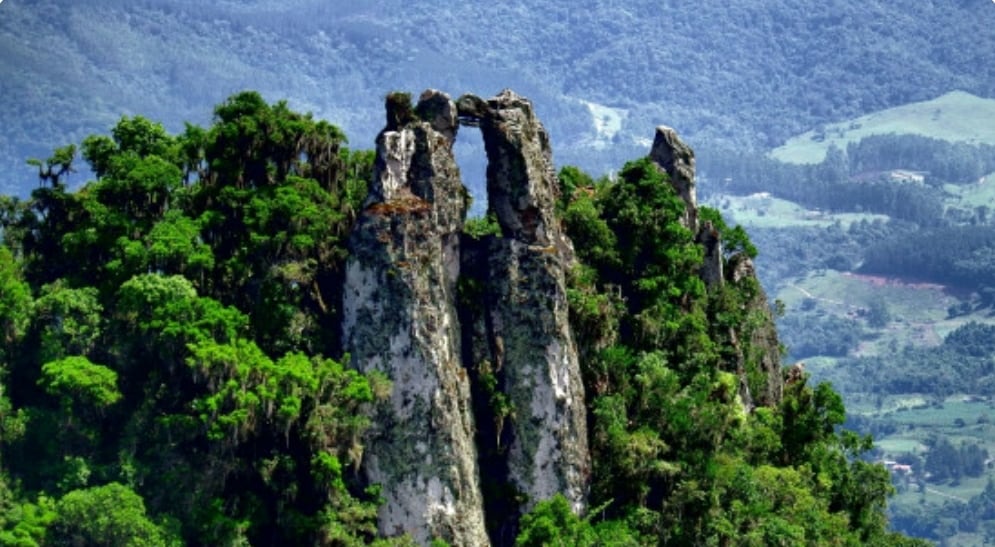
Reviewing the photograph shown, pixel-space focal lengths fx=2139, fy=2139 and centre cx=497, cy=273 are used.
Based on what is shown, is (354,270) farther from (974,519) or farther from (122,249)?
(974,519)

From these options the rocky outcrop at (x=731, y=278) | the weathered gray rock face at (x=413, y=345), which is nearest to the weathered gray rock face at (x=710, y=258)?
the rocky outcrop at (x=731, y=278)

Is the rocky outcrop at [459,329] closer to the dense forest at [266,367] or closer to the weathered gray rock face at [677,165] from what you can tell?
the dense forest at [266,367]

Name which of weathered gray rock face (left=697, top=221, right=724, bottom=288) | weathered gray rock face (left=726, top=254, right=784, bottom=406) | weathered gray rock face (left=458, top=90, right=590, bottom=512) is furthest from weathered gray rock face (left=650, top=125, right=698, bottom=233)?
weathered gray rock face (left=458, top=90, right=590, bottom=512)

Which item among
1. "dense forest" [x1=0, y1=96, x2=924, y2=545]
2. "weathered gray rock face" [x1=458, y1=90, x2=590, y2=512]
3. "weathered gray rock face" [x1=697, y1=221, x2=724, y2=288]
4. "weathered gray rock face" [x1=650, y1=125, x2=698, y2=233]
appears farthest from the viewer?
"weathered gray rock face" [x1=697, y1=221, x2=724, y2=288]

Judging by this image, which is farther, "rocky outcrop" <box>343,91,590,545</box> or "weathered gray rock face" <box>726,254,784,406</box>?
"weathered gray rock face" <box>726,254,784,406</box>

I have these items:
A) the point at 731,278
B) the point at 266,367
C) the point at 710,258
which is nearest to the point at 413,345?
the point at 266,367

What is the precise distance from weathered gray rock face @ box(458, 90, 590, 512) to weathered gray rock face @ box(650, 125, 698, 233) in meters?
8.09

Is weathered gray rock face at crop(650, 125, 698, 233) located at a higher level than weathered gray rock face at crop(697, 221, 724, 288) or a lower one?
higher

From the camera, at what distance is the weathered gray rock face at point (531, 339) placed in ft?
187

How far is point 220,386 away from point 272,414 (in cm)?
151

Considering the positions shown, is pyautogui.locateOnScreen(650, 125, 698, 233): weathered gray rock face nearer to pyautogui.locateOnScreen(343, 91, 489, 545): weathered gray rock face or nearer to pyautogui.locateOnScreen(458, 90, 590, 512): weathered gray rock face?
pyautogui.locateOnScreen(458, 90, 590, 512): weathered gray rock face

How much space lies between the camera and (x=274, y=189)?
59.0 metres

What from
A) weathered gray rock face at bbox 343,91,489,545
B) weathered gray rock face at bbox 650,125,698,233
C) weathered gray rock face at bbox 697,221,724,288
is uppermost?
weathered gray rock face at bbox 650,125,698,233

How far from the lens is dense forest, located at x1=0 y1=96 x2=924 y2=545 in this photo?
54594mm
